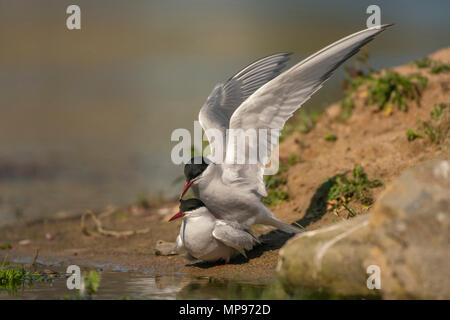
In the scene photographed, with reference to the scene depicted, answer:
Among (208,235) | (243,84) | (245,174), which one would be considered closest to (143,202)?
(243,84)

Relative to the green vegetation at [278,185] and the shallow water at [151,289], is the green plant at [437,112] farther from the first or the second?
the shallow water at [151,289]

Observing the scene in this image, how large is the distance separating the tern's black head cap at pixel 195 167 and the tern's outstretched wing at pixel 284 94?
0.27 metres

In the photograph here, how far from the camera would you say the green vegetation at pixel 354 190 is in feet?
21.1

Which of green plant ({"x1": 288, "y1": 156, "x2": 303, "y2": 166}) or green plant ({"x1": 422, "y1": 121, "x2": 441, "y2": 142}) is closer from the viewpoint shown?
green plant ({"x1": 422, "y1": 121, "x2": 441, "y2": 142})

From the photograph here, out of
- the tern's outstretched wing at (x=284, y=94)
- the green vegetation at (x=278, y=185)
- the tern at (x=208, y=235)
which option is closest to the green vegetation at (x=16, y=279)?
the tern at (x=208, y=235)

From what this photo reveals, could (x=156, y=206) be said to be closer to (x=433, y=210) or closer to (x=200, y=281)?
(x=200, y=281)

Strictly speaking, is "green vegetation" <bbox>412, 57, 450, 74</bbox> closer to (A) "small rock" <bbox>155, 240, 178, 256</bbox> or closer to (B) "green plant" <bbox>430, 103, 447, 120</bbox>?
(B) "green plant" <bbox>430, 103, 447, 120</bbox>

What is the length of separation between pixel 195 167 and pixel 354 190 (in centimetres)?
185

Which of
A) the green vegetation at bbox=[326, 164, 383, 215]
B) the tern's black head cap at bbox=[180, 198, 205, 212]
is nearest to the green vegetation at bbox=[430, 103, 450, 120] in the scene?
the green vegetation at bbox=[326, 164, 383, 215]

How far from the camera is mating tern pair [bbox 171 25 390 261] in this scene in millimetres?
5488

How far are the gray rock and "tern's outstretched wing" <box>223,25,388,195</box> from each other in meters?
1.83

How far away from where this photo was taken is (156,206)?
367 inches

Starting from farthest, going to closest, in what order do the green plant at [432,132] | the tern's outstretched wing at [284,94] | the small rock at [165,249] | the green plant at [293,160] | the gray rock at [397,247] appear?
1. the green plant at [293,160]
2. the green plant at [432,132]
3. the small rock at [165,249]
4. the tern's outstretched wing at [284,94]
5. the gray rock at [397,247]
